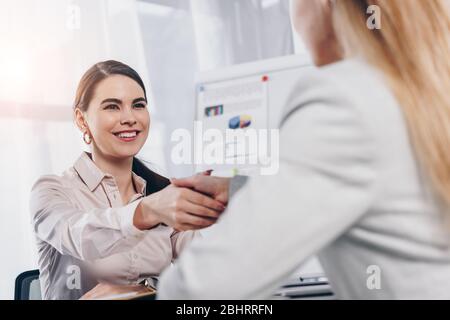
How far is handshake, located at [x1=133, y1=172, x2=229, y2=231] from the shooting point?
4.25ft

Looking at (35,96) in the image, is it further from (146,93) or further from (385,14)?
(385,14)

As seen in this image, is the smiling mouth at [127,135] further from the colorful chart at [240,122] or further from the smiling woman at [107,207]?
the colorful chart at [240,122]

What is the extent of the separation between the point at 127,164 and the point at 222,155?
0.28 meters

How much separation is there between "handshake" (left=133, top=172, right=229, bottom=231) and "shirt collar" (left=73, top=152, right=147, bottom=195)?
7 centimetres

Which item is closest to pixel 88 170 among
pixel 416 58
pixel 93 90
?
pixel 93 90

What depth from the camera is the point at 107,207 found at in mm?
1436

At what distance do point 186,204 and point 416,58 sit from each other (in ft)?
2.53

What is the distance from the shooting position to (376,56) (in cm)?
70

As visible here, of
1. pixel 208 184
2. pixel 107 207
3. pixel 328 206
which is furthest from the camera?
pixel 107 207

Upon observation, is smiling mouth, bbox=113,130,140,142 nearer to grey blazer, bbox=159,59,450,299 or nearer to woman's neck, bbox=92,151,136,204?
woman's neck, bbox=92,151,136,204

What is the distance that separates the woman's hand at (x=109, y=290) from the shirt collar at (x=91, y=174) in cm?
26

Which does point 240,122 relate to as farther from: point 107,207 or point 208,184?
point 107,207

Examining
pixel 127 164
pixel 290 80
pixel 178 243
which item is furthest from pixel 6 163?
pixel 290 80

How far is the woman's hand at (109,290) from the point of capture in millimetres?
1348
